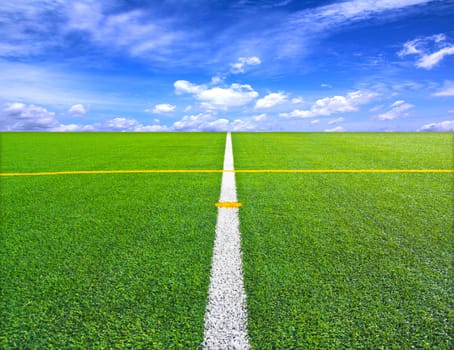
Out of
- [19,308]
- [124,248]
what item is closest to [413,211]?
[124,248]

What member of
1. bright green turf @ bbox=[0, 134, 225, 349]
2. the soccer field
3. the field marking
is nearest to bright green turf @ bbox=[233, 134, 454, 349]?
the soccer field

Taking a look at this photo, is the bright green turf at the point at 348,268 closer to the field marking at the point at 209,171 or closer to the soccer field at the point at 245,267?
the soccer field at the point at 245,267

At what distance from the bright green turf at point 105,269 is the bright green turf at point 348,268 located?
13.8 inches

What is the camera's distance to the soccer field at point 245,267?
49.8 inches

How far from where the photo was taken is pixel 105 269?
173 cm

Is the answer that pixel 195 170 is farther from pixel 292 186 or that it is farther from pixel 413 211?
pixel 413 211

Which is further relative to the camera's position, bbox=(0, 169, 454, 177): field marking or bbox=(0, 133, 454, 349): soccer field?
bbox=(0, 169, 454, 177): field marking

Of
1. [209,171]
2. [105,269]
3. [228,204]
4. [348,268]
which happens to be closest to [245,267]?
[348,268]

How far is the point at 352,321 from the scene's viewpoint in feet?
4.28

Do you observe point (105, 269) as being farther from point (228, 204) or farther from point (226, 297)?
point (228, 204)

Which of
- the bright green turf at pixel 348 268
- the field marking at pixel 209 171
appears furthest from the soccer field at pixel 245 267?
the field marking at pixel 209 171

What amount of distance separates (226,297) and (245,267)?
30 centimetres

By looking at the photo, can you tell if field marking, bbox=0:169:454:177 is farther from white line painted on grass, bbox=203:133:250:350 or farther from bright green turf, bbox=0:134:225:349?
white line painted on grass, bbox=203:133:250:350

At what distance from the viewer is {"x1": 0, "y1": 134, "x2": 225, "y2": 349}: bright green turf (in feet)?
4.17
